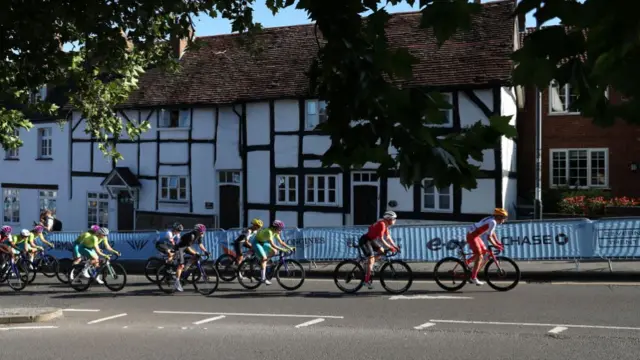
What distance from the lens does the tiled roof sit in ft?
73.5

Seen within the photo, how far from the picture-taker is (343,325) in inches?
433

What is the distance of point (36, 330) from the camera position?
37.9ft

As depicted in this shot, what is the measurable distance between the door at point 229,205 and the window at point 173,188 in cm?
169

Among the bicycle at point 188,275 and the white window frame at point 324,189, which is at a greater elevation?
the white window frame at point 324,189

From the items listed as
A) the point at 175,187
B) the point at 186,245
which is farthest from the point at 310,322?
the point at 175,187

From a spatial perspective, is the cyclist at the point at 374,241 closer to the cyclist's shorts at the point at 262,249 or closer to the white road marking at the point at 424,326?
the cyclist's shorts at the point at 262,249

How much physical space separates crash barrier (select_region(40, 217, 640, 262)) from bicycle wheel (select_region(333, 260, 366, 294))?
3356 mm

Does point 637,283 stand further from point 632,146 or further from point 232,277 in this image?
point 632,146

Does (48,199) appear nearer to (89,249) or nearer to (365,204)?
(365,204)

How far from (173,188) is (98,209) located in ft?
14.5

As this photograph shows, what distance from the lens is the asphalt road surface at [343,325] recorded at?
9.09m

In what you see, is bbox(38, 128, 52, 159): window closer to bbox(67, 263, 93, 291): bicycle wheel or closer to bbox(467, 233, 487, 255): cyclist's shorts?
bbox(67, 263, 93, 291): bicycle wheel

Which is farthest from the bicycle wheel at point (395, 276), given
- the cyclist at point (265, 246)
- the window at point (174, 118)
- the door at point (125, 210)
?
the door at point (125, 210)

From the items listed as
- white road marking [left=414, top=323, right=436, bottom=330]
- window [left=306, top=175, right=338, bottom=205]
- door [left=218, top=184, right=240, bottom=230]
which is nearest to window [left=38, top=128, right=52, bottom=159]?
door [left=218, top=184, right=240, bottom=230]
